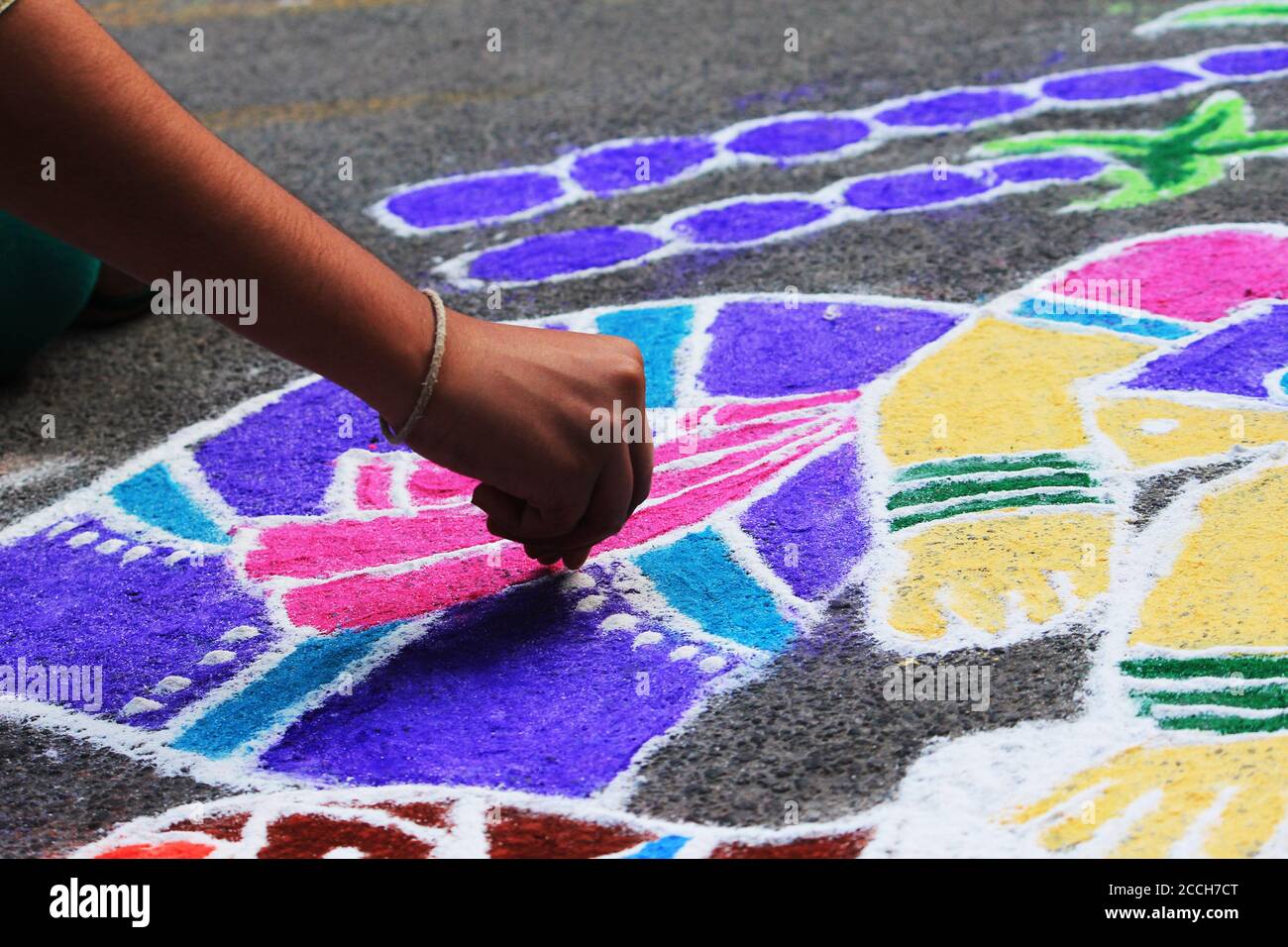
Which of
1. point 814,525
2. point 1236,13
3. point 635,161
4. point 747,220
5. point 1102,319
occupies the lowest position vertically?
point 814,525

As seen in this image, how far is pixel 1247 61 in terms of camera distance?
3.88 m

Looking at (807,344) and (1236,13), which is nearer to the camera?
(807,344)

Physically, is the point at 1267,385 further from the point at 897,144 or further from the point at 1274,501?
the point at 897,144

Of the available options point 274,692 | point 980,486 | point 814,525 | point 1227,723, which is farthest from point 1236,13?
point 274,692

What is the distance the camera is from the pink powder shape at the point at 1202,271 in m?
2.71

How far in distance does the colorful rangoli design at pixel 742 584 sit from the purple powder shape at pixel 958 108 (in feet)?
3.23

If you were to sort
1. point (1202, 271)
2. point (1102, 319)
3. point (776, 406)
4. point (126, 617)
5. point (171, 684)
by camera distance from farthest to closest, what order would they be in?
point (1202, 271), point (1102, 319), point (776, 406), point (126, 617), point (171, 684)

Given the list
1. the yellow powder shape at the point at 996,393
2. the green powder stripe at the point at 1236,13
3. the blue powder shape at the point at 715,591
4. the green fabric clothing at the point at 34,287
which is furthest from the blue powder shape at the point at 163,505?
the green powder stripe at the point at 1236,13

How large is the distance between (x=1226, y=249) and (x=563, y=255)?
1.38 metres

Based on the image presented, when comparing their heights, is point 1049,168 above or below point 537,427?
above

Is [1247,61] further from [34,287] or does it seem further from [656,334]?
[34,287]

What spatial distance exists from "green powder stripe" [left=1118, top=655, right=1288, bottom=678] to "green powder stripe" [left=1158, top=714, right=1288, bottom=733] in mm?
83

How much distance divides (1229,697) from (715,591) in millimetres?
695

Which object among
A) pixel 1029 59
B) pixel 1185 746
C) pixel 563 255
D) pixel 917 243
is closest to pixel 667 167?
pixel 563 255
